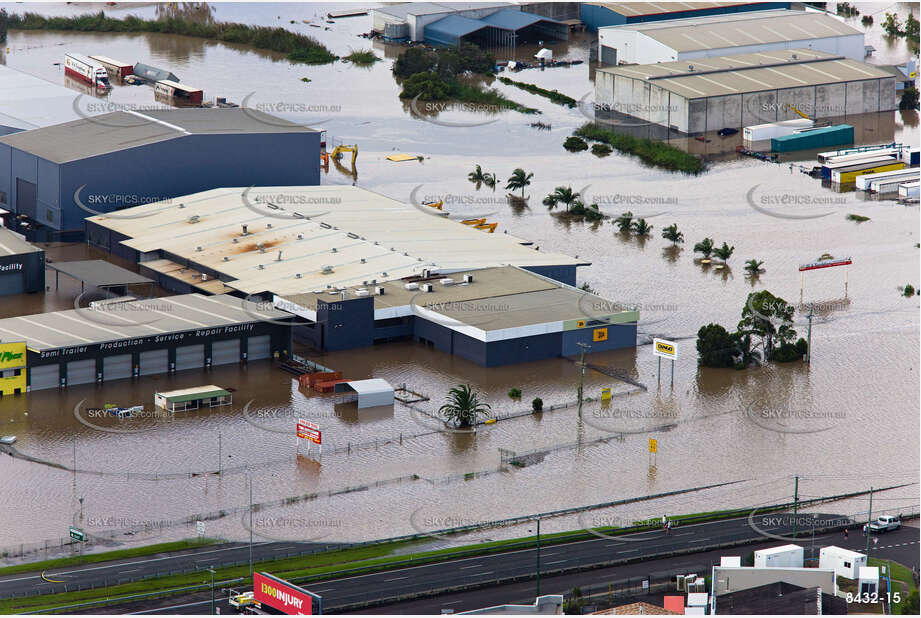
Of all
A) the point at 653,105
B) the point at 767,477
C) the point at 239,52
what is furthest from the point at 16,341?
the point at 239,52

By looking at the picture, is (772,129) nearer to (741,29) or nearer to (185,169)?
(741,29)

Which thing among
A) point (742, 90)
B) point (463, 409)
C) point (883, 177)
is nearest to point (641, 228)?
point (883, 177)

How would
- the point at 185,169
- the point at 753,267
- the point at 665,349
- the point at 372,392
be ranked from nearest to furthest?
the point at 372,392 < the point at 665,349 < the point at 753,267 < the point at 185,169

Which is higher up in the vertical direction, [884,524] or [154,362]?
[154,362]

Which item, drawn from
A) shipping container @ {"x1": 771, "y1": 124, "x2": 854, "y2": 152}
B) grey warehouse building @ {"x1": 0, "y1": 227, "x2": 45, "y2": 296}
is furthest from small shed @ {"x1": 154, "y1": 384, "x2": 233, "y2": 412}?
shipping container @ {"x1": 771, "y1": 124, "x2": 854, "y2": 152}

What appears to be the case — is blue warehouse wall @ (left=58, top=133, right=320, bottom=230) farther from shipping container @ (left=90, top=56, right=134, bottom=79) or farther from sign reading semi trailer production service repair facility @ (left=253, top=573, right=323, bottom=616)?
sign reading semi trailer production service repair facility @ (left=253, top=573, right=323, bottom=616)

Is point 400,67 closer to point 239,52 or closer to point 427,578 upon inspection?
point 239,52
